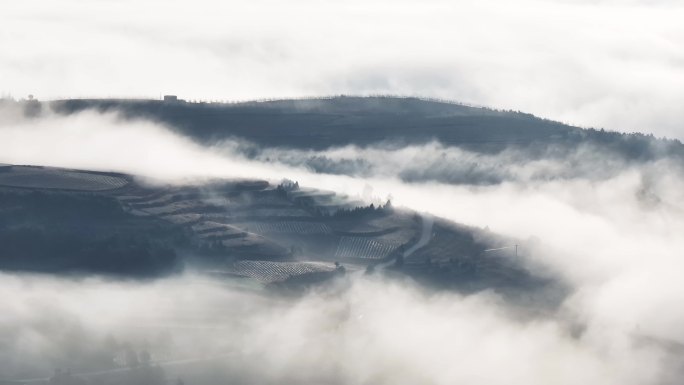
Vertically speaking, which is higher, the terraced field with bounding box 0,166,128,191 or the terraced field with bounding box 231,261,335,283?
the terraced field with bounding box 0,166,128,191

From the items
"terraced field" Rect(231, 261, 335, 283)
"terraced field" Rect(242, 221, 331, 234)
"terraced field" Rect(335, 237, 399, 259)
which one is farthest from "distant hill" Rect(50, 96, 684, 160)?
"terraced field" Rect(231, 261, 335, 283)

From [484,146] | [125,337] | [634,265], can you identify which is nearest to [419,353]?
[125,337]

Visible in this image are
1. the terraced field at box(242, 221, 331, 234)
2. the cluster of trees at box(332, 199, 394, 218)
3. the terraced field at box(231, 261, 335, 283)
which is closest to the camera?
the terraced field at box(231, 261, 335, 283)

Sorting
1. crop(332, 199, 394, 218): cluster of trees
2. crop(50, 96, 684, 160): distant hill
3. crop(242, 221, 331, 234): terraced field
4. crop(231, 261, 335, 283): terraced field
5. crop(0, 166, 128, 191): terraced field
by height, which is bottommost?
crop(231, 261, 335, 283): terraced field

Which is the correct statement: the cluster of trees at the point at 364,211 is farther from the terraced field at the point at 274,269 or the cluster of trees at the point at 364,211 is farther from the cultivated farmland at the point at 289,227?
the terraced field at the point at 274,269

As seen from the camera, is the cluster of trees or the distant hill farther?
the distant hill

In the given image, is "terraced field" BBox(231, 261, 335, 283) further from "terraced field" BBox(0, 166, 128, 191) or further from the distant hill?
the distant hill

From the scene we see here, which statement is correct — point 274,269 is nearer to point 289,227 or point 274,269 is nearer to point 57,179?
point 289,227
